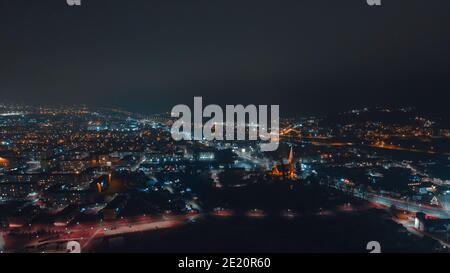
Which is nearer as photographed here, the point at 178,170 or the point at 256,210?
the point at 256,210

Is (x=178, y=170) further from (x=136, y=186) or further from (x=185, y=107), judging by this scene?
(x=185, y=107)

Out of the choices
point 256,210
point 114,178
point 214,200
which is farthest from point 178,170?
point 256,210

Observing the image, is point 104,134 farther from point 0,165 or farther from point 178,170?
point 178,170

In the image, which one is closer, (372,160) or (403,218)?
(403,218)

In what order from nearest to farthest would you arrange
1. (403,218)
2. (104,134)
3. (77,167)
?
(403,218), (77,167), (104,134)

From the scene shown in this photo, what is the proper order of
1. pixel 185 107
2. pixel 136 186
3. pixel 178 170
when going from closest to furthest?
pixel 136 186 < pixel 178 170 < pixel 185 107
